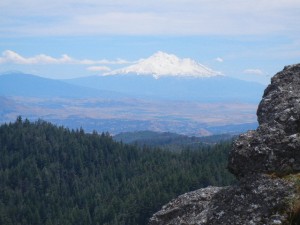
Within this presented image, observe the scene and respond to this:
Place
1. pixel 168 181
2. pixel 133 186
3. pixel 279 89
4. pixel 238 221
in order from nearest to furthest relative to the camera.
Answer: pixel 238 221 → pixel 279 89 → pixel 168 181 → pixel 133 186

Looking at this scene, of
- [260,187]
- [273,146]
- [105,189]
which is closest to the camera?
[260,187]

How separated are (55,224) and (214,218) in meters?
119

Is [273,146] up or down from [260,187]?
up

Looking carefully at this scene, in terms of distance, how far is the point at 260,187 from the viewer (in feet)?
51.5

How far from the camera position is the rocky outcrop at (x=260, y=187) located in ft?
48.5

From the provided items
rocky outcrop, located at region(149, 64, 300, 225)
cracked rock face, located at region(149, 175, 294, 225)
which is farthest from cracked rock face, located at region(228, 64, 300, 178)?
cracked rock face, located at region(149, 175, 294, 225)

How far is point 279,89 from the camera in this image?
68.0 feet

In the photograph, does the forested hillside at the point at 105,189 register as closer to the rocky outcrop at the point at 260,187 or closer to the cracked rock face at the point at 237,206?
the cracked rock face at the point at 237,206

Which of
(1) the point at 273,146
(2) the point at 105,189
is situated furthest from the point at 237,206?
(2) the point at 105,189

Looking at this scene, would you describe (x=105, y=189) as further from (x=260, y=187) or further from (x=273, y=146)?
(x=260, y=187)

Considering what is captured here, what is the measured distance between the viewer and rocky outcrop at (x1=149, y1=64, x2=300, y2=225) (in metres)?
14.8

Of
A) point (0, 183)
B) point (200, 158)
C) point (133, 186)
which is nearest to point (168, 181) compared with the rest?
point (133, 186)

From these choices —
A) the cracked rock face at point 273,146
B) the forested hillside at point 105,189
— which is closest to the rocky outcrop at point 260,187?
the cracked rock face at point 273,146

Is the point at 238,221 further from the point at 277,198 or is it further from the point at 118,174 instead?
the point at 118,174
